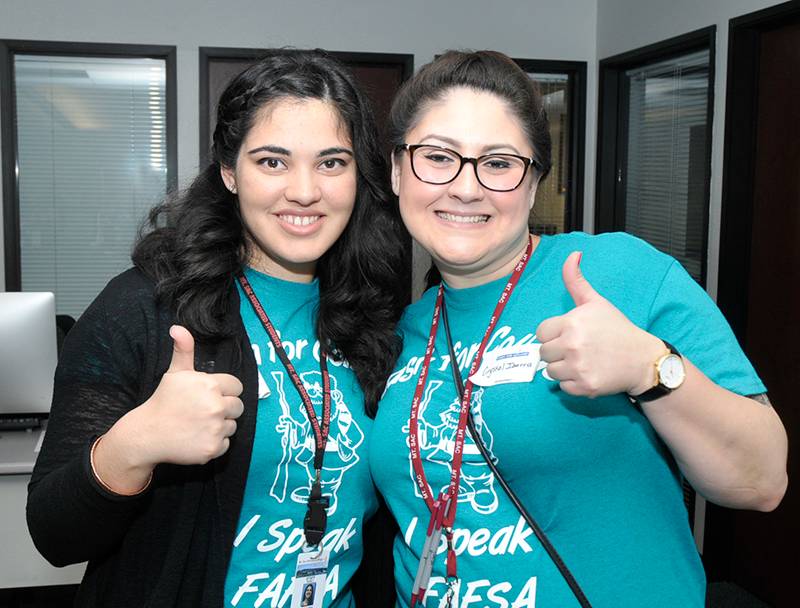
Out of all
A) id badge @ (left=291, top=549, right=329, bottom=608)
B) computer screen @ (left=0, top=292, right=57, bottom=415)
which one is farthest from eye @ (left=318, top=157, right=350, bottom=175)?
computer screen @ (left=0, top=292, right=57, bottom=415)

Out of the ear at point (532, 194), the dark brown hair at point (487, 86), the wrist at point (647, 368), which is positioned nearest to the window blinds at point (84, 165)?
the dark brown hair at point (487, 86)

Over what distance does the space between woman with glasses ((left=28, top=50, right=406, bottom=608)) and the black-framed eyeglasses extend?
20cm

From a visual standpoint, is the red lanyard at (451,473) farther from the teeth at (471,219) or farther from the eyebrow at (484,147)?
the eyebrow at (484,147)

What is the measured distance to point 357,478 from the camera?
1461 millimetres

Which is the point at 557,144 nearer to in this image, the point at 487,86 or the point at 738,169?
the point at 738,169

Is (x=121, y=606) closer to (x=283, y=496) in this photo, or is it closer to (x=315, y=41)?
(x=283, y=496)

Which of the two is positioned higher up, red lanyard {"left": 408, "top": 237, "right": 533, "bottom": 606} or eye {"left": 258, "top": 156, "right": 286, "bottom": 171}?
eye {"left": 258, "top": 156, "right": 286, "bottom": 171}

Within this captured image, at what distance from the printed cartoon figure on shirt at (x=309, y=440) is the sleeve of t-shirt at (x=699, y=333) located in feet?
1.92

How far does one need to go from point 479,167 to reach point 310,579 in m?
0.80

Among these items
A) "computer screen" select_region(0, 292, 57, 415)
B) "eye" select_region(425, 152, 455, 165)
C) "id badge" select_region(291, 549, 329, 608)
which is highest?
"eye" select_region(425, 152, 455, 165)

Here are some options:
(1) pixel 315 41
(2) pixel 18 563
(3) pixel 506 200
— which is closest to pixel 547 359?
(3) pixel 506 200

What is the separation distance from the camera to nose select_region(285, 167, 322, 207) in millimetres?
1443

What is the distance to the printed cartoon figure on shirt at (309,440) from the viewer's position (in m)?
1.39

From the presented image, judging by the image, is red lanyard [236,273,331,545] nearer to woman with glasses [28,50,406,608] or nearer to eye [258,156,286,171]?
woman with glasses [28,50,406,608]
